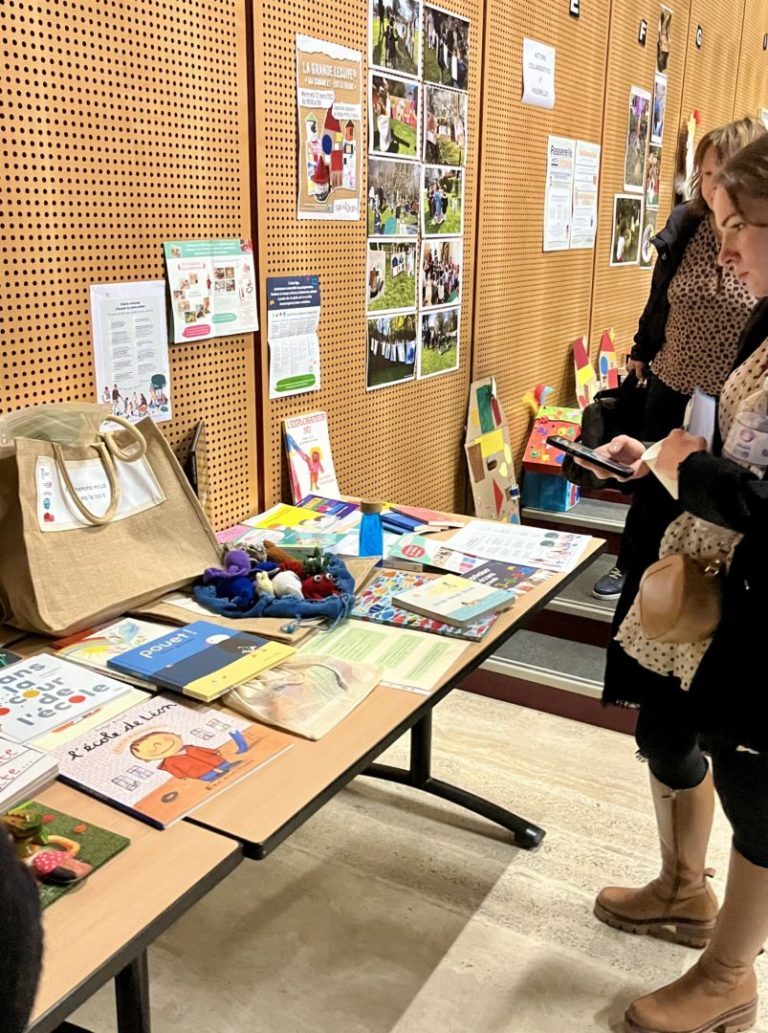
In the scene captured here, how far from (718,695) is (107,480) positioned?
104 centimetres

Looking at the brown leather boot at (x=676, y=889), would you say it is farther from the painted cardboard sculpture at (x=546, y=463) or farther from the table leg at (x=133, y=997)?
the painted cardboard sculpture at (x=546, y=463)

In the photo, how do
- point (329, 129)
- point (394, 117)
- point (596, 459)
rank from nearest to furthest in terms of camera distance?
point (596, 459) < point (329, 129) < point (394, 117)

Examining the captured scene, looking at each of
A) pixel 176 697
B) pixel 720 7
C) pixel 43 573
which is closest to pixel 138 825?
pixel 176 697

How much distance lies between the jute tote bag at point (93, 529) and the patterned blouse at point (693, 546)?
30.3 inches

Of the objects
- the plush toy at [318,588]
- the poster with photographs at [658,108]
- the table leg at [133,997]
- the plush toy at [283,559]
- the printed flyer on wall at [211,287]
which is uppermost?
the poster with photographs at [658,108]

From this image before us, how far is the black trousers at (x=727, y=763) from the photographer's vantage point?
1.51 meters

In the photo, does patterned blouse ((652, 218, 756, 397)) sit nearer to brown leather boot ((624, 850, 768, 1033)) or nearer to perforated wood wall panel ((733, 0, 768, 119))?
brown leather boot ((624, 850, 768, 1033))

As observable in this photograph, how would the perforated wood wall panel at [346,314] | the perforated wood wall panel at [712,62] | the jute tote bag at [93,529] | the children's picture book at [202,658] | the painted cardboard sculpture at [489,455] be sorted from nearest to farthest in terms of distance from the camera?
the children's picture book at [202,658], the jute tote bag at [93,529], the perforated wood wall panel at [346,314], the painted cardboard sculpture at [489,455], the perforated wood wall panel at [712,62]

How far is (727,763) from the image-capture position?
153cm

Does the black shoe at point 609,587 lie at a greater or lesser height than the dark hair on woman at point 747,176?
lesser

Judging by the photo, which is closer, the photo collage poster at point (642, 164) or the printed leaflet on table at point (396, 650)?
the printed leaflet on table at point (396, 650)

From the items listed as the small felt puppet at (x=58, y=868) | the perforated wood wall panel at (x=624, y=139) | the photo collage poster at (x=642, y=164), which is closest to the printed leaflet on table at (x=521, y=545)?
the small felt puppet at (x=58, y=868)

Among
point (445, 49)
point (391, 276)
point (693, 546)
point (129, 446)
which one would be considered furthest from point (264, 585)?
point (445, 49)

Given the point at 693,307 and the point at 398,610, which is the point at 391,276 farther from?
the point at 398,610
